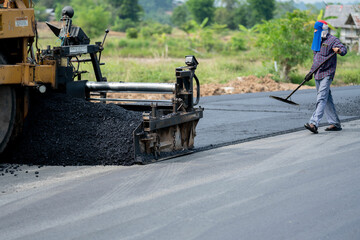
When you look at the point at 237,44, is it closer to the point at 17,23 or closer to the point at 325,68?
the point at 325,68

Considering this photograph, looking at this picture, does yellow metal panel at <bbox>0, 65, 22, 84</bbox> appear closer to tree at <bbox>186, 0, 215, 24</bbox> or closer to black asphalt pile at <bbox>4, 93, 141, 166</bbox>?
black asphalt pile at <bbox>4, 93, 141, 166</bbox>

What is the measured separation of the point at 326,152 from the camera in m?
7.90

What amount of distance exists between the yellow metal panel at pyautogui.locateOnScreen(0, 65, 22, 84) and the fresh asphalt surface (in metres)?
1.08

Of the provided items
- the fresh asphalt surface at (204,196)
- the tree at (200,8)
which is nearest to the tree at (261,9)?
the tree at (200,8)

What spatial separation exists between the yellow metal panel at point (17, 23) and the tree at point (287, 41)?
1793 centimetres

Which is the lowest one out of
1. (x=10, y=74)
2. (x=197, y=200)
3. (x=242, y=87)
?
(x=197, y=200)

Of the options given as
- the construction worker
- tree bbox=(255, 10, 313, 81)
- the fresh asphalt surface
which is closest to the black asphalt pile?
the fresh asphalt surface

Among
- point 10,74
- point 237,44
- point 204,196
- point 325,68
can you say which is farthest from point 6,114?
point 237,44

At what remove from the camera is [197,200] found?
214 inches

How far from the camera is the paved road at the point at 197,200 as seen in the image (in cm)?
459

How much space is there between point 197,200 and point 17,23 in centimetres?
328

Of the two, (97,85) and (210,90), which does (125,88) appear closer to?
(97,85)

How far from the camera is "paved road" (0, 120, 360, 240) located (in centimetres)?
459

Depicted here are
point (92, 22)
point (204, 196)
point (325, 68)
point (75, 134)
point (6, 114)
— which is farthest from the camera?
point (92, 22)
